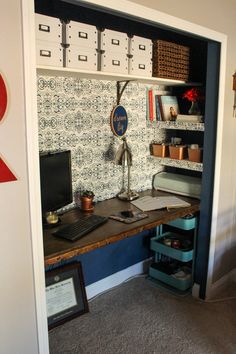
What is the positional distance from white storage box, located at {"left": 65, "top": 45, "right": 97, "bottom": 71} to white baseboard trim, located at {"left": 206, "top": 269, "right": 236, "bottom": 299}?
188 cm

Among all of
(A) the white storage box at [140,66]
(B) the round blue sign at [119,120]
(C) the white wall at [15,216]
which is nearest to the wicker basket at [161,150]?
(B) the round blue sign at [119,120]

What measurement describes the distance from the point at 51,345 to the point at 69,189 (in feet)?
3.19

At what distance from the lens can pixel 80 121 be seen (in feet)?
7.60

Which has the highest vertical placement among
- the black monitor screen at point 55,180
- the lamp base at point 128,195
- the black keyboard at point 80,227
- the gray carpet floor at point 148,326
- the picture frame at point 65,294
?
the black monitor screen at point 55,180

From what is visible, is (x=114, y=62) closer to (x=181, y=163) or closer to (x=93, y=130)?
(x=93, y=130)

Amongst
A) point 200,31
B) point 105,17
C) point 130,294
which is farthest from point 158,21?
point 130,294

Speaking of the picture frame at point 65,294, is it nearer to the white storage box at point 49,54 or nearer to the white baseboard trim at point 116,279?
the white baseboard trim at point 116,279

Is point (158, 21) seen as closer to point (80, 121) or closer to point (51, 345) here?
point (80, 121)

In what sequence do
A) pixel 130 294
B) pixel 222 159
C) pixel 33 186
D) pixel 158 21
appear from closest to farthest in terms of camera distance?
pixel 33 186 < pixel 158 21 < pixel 222 159 < pixel 130 294

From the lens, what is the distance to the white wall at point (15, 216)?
1.26 m

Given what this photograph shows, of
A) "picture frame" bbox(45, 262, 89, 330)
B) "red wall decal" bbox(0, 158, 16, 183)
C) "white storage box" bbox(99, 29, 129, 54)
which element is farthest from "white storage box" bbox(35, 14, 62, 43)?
"picture frame" bbox(45, 262, 89, 330)

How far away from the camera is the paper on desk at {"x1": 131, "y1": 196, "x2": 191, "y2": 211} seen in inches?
93.8

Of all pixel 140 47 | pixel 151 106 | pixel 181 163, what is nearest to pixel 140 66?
pixel 140 47

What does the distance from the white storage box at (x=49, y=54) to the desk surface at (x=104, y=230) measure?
0.93 m
